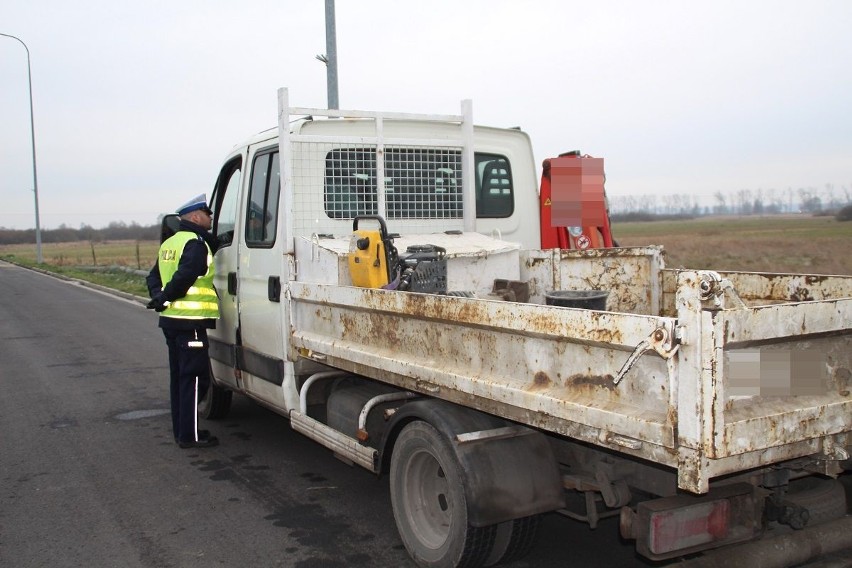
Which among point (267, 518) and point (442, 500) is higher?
point (442, 500)

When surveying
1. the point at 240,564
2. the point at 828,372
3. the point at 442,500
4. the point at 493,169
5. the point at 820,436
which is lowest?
the point at 240,564

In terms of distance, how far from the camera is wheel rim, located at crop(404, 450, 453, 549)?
3.92 metres

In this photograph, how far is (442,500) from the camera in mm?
3975

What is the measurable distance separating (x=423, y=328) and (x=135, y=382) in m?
6.36

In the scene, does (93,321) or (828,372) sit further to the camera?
(93,321)

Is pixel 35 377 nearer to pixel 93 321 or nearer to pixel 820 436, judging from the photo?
pixel 93 321

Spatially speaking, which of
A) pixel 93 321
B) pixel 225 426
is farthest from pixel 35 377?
pixel 93 321

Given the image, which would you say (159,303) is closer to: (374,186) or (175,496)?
(175,496)

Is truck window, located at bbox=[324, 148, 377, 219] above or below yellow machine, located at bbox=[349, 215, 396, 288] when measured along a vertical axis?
above

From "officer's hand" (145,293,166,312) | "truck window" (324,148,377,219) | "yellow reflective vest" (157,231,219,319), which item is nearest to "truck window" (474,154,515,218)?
"truck window" (324,148,377,219)

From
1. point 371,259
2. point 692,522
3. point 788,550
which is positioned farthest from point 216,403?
point 788,550

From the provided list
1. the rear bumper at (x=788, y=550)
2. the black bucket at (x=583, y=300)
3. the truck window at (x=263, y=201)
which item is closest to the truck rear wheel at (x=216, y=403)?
the truck window at (x=263, y=201)

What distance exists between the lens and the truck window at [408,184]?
5641 millimetres

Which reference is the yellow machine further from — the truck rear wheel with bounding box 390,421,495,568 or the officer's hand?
the officer's hand
